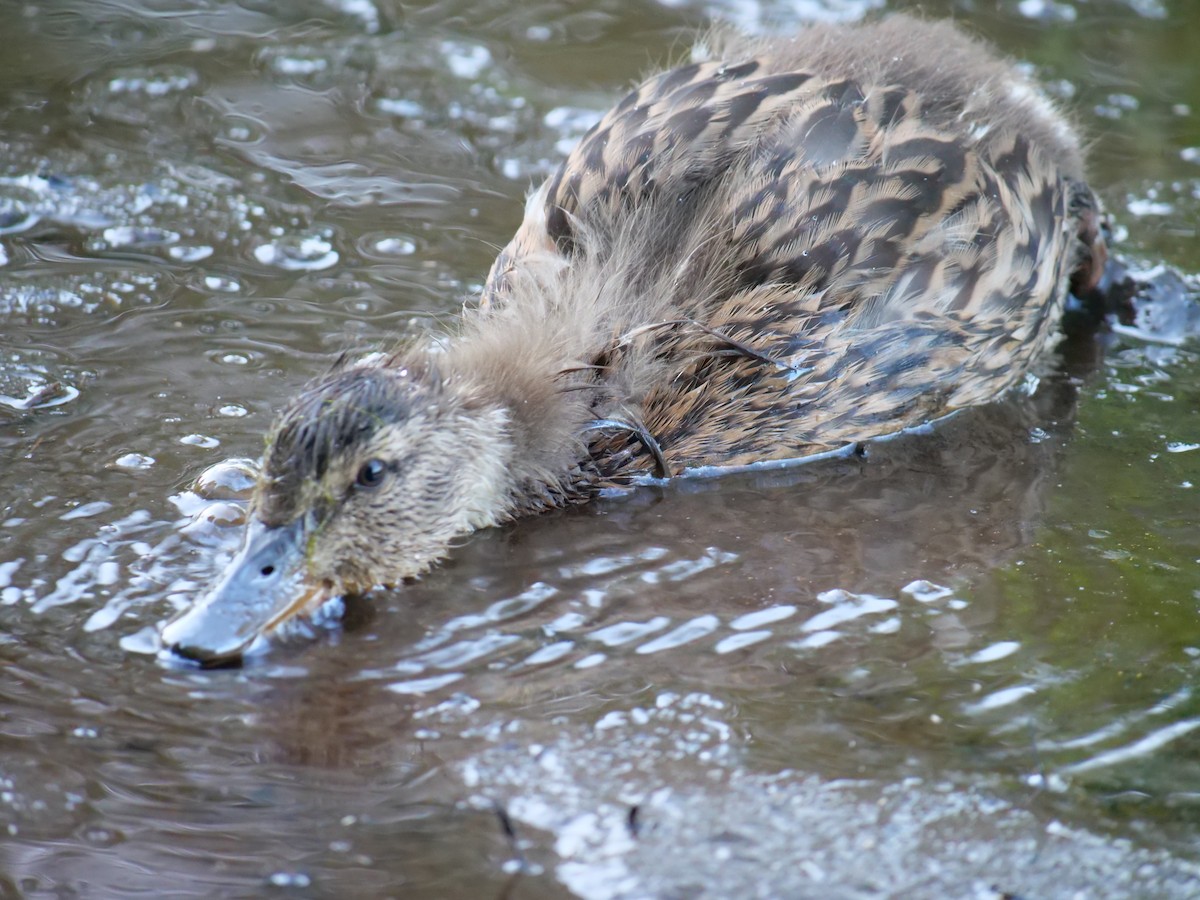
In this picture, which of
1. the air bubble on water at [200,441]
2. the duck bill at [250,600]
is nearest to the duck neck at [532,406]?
the duck bill at [250,600]

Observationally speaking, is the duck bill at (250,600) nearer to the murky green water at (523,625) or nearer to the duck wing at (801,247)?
the murky green water at (523,625)

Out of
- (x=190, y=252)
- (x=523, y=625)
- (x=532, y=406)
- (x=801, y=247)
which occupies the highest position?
(x=801, y=247)

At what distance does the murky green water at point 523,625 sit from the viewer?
3.54m

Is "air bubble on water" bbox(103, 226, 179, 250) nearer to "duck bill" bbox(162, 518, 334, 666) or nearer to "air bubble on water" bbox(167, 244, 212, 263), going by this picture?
"air bubble on water" bbox(167, 244, 212, 263)

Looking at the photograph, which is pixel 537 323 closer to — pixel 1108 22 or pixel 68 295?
pixel 68 295

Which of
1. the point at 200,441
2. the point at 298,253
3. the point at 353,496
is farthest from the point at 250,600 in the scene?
the point at 298,253

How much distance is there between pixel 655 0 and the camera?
359 inches

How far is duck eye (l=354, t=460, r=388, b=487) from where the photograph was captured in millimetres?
4547

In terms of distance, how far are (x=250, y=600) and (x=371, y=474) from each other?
A: 1.96ft

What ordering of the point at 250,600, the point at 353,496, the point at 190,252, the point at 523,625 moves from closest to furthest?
the point at 250,600
the point at 523,625
the point at 353,496
the point at 190,252

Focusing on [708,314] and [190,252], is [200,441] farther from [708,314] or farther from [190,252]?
[708,314]

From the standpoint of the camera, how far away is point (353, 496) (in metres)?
4.53

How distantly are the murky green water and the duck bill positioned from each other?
81 millimetres

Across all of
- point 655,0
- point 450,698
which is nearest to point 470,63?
point 655,0
